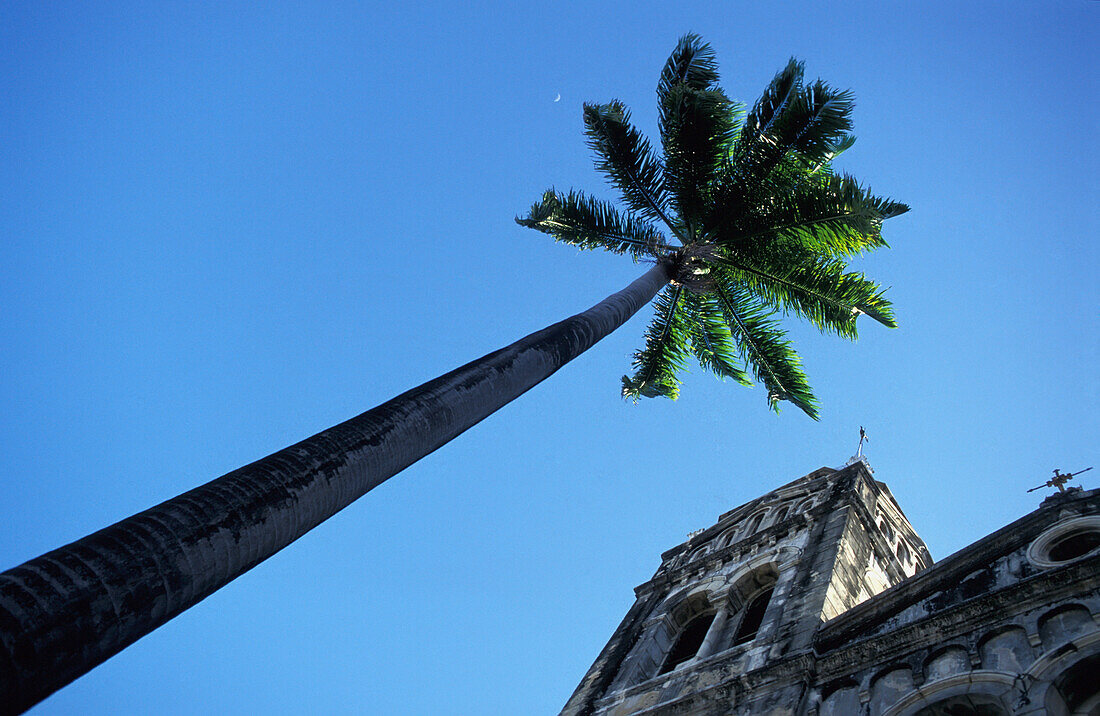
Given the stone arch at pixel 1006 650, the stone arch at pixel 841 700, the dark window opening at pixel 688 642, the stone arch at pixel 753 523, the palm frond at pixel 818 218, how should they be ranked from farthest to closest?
the stone arch at pixel 753 523 → the dark window opening at pixel 688 642 → the palm frond at pixel 818 218 → the stone arch at pixel 841 700 → the stone arch at pixel 1006 650

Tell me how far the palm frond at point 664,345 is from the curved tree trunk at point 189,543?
1158cm

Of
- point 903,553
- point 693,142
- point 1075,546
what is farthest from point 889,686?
point 903,553

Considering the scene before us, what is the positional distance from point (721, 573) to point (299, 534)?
18.6 meters

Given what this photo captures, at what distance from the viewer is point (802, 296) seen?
66.2 ft

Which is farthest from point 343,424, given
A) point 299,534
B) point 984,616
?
point 984,616

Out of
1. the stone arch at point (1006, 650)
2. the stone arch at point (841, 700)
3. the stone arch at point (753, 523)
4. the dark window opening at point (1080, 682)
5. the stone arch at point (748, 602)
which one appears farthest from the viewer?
the stone arch at point (753, 523)

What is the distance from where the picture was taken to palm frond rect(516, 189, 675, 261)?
2066 cm

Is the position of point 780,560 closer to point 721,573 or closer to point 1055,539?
point 721,573

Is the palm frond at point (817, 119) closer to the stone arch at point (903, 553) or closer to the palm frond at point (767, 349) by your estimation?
the palm frond at point (767, 349)

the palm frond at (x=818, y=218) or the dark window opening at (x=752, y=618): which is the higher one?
the palm frond at (x=818, y=218)

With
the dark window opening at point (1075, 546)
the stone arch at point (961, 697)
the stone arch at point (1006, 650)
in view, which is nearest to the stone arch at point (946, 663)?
the stone arch at point (961, 697)

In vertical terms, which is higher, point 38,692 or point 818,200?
point 818,200

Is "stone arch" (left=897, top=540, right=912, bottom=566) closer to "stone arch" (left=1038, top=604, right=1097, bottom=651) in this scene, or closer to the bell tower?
the bell tower

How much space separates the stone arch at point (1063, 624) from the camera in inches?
462
